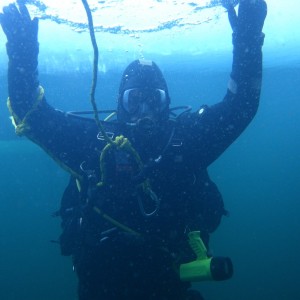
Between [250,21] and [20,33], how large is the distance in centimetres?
233

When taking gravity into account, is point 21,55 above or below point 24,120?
above

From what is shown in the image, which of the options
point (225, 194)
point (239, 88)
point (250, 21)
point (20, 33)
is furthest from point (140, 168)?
point (225, 194)

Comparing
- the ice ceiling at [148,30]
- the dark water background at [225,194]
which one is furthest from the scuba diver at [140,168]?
the dark water background at [225,194]

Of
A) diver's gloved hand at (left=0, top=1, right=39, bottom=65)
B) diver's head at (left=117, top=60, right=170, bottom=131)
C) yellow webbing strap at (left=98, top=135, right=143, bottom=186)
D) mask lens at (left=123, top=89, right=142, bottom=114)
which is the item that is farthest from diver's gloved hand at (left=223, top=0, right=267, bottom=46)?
diver's gloved hand at (left=0, top=1, right=39, bottom=65)

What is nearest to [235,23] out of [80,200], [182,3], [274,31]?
[80,200]

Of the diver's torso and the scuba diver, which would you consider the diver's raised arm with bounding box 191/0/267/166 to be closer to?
the scuba diver

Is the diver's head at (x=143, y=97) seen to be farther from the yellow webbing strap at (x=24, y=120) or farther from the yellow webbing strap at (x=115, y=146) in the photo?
the yellow webbing strap at (x=24, y=120)

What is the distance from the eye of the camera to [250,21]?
3.82 metres

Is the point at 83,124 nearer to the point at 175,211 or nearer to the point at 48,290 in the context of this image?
the point at 175,211

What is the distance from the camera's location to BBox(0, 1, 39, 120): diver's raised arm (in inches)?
132

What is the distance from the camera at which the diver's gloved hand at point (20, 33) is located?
3328mm

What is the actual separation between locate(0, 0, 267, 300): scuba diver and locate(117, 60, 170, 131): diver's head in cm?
1

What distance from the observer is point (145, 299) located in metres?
3.49

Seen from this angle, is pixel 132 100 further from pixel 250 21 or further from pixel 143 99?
pixel 250 21
